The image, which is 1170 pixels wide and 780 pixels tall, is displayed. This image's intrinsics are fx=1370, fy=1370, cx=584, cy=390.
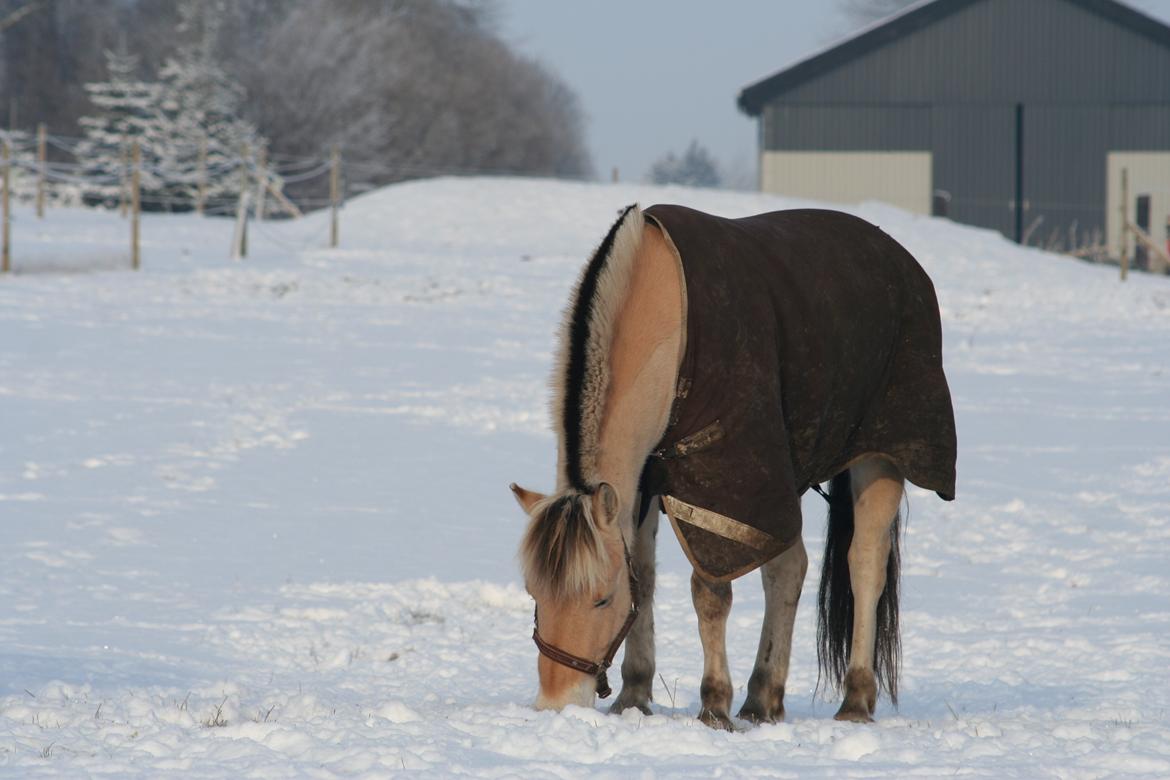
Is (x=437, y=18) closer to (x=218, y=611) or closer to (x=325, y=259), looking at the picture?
(x=325, y=259)

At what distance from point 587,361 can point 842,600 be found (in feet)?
5.33

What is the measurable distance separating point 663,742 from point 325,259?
2189 cm

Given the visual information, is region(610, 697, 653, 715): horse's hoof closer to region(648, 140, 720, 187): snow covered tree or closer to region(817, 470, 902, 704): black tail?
region(817, 470, 902, 704): black tail

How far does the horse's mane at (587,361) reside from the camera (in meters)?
3.60

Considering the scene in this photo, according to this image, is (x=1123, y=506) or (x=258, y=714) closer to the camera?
(x=258, y=714)

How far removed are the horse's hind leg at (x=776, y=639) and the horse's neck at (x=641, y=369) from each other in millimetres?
827

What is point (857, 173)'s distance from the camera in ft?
108

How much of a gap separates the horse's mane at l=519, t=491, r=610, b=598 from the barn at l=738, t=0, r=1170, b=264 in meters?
30.4

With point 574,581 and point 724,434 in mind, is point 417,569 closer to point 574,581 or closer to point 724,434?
point 724,434

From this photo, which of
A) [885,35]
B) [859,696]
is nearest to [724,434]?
[859,696]

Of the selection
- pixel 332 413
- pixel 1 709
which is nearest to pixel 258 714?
pixel 1 709

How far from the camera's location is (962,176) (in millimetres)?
33000

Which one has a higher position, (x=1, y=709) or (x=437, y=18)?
(x=437, y=18)

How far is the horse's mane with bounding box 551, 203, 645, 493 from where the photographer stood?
A: 3.60m
